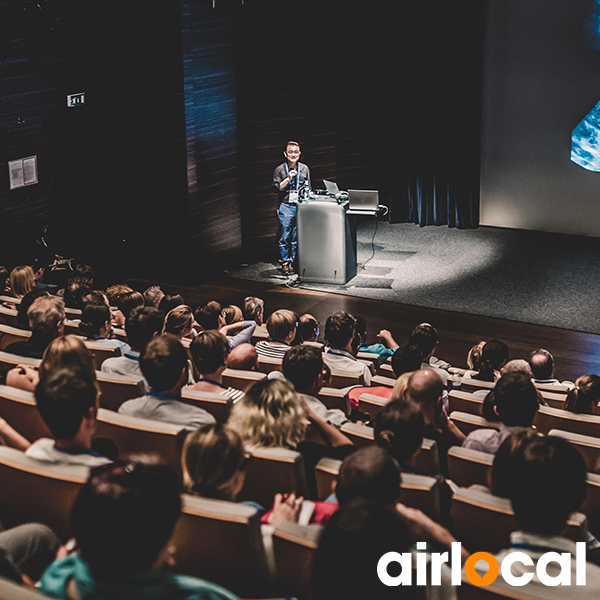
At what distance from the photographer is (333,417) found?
324 cm

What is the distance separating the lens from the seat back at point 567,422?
3.70 metres

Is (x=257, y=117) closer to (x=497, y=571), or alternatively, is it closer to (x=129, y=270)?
(x=129, y=270)

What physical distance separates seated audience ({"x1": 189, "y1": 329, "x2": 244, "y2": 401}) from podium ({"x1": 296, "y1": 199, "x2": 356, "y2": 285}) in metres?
4.59

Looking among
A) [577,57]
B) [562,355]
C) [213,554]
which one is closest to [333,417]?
[213,554]

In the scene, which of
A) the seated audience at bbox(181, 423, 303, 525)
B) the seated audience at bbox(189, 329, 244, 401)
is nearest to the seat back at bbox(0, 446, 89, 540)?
the seated audience at bbox(181, 423, 303, 525)

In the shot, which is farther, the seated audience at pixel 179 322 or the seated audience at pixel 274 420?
the seated audience at pixel 179 322

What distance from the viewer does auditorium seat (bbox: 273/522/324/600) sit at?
6.23ft

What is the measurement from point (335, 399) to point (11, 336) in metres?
2.05

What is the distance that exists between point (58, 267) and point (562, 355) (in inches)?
185

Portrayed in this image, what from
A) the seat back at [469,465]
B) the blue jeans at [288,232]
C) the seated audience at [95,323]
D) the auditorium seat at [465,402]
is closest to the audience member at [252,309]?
the seated audience at [95,323]

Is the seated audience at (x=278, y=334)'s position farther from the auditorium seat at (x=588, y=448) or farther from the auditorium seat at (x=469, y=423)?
the auditorium seat at (x=588, y=448)

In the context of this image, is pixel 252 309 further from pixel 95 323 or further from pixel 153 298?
pixel 95 323

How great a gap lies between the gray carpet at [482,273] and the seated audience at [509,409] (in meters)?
4.33

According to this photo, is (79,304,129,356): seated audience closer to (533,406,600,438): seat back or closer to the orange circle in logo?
(533,406,600,438): seat back
